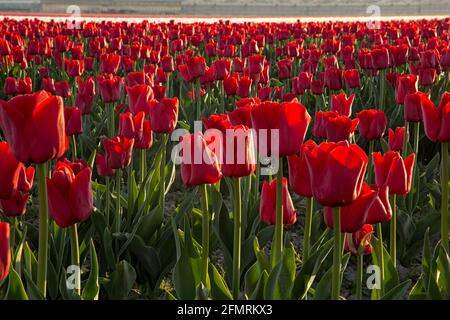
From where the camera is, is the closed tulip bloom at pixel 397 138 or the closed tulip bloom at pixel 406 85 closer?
the closed tulip bloom at pixel 397 138

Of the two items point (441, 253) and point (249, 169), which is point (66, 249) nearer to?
point (249, 169)

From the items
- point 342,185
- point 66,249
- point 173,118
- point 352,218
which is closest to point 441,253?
point 352,218

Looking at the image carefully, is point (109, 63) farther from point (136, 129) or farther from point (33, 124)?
point (33, 124)

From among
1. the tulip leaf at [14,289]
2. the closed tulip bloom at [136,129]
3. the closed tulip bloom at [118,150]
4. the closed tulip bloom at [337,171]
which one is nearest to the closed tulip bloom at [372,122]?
the closed tulip bloom at [136,129]

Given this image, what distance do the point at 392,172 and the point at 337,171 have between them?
2.31 ft

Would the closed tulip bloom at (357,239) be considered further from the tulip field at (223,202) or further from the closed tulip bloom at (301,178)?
the closed tulip bloom at (301,178)

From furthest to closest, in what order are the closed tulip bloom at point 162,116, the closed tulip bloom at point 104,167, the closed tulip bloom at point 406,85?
the closed tulip bloom at point 406,85 < the closed tulip bloom at point 104,167 < the closed tulip bloom at point 162,116

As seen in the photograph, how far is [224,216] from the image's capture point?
3.05 metres

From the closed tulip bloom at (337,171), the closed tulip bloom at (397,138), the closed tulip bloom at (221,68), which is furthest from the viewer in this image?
the closed tulip bloom at (221,68)

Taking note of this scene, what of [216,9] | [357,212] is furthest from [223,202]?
[216,9]

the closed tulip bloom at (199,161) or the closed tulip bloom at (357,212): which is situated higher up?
the closed tulip bloom at (199,161)

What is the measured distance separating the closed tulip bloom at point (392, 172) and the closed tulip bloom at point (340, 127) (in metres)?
0.37

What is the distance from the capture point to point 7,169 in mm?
1903

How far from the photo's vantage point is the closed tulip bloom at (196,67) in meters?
4.74
